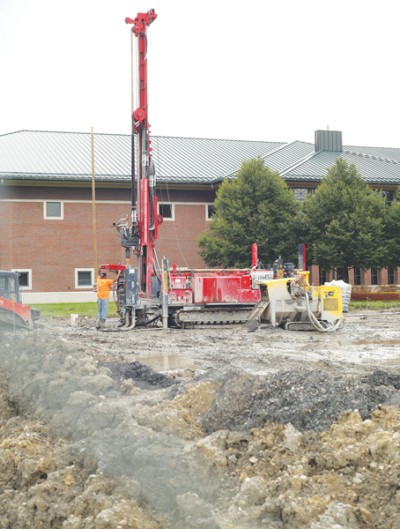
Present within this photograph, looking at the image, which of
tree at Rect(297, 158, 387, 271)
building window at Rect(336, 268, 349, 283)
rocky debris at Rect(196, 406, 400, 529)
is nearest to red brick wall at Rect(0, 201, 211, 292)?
tree at Rect(297, 158, 387, 271)

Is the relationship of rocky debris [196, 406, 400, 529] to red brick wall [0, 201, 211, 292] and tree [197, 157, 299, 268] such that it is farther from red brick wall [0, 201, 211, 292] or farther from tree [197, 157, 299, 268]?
red brick wall [0, 201, 211, 292]

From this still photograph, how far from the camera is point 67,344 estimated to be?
9547 millimetres

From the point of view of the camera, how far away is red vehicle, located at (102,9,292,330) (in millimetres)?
16312

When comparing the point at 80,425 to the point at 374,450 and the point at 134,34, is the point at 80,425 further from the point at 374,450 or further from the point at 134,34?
the point at 134,34

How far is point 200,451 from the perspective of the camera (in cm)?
464

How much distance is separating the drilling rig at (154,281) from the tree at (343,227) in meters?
10.8

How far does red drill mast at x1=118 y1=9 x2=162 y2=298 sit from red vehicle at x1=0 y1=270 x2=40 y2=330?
13.0 ft

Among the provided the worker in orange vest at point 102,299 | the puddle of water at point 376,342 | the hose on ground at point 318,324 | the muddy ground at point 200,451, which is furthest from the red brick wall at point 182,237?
the muddy ground at point 200,451

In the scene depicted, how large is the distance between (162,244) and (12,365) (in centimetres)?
2356

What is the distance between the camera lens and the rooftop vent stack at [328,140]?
37688mm

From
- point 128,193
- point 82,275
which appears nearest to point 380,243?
point 128,193

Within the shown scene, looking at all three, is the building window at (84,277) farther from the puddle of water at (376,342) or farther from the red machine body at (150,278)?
the puddle of water at (376,342)

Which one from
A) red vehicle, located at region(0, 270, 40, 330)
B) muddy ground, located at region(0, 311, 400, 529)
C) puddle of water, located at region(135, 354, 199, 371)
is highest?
red vehicle, located at region(0, 270, 40, 330)

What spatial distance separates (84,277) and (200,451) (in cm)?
2697
